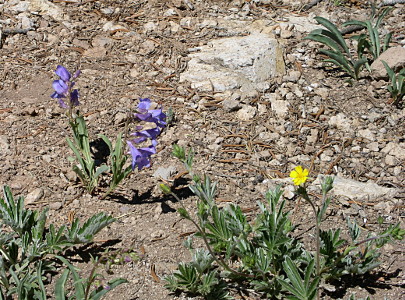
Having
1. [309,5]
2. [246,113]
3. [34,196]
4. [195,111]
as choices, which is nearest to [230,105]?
[246,113]

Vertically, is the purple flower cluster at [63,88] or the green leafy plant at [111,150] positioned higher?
the purple flower cluster at [63,88]

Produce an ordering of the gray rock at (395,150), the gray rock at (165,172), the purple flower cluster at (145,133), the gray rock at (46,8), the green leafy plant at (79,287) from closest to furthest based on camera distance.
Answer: the green leafy plant at (79,287), the purple flower cluster at (145,133), the gray rock at (165,172), the gray rock at (395,150), the gray rock at (46,8)

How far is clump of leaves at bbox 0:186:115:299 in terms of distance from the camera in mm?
2889

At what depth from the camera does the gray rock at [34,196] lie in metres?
3.35

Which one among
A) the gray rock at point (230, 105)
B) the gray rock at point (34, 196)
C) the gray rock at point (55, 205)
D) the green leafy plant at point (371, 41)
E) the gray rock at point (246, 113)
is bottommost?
the gray rock at point (55, 205)

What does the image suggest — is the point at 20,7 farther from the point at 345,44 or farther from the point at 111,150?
the point at 345,44

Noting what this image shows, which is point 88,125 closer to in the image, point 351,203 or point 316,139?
point 316,139

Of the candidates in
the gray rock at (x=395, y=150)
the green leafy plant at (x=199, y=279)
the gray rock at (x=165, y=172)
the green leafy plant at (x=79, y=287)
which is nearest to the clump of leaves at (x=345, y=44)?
the gray rock at (x=395, y=150)

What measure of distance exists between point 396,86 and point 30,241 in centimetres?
297

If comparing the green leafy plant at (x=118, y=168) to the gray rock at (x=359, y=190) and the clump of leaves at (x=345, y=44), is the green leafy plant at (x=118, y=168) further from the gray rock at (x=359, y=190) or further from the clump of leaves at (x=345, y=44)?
the clump of leaves at (x=345, y=44)

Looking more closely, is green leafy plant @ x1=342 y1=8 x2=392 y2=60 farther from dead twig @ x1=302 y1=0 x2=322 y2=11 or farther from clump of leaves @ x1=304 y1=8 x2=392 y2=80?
dead twig @ x1=302 y1=0 x2=322 y2=11

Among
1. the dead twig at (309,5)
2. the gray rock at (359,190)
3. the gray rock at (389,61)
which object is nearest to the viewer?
the gray rock at (359,190)

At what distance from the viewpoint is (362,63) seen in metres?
4.39

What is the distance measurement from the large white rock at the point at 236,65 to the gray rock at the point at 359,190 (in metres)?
1.18
